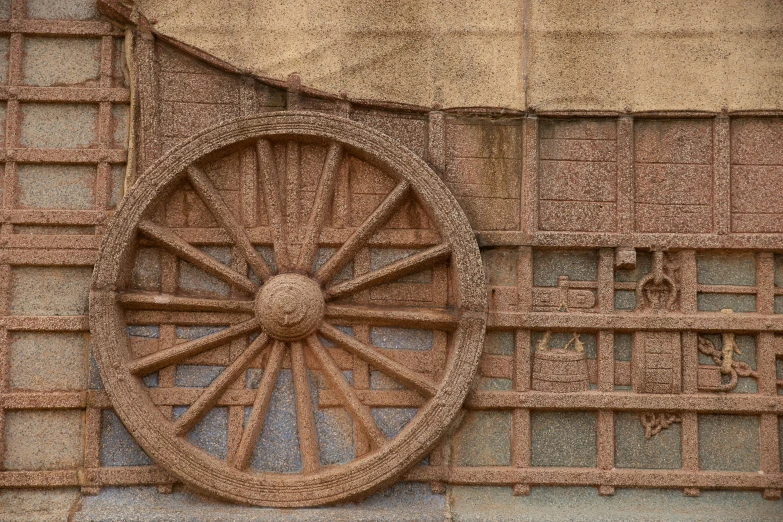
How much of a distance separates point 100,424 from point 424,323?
7.30 feet

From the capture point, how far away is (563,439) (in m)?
4.99

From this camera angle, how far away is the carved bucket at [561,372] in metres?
4.95

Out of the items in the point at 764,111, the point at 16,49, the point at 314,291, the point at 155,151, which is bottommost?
the point at 314,291

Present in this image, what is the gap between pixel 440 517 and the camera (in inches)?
188

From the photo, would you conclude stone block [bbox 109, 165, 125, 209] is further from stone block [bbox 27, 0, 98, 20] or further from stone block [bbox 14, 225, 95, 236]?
stone block [bbox 27, 0, 98, 20]

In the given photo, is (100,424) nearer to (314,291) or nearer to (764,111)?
(314,291)

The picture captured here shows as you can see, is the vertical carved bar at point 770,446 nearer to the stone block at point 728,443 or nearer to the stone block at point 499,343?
the stone block at point 728,443

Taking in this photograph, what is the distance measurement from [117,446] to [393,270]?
84.7 inches

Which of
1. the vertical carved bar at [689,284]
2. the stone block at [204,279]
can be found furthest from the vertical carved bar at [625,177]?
the stone block at [204,279]

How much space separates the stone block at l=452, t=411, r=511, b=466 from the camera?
4.97 meters

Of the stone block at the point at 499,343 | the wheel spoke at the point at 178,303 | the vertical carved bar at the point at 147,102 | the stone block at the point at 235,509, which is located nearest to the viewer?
the stone block at the point at 235,509

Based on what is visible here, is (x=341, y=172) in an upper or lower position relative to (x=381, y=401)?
upper

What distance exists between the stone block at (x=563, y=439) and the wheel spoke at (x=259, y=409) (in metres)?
1.74

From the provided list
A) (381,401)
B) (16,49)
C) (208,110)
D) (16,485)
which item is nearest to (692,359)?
(381,401)
